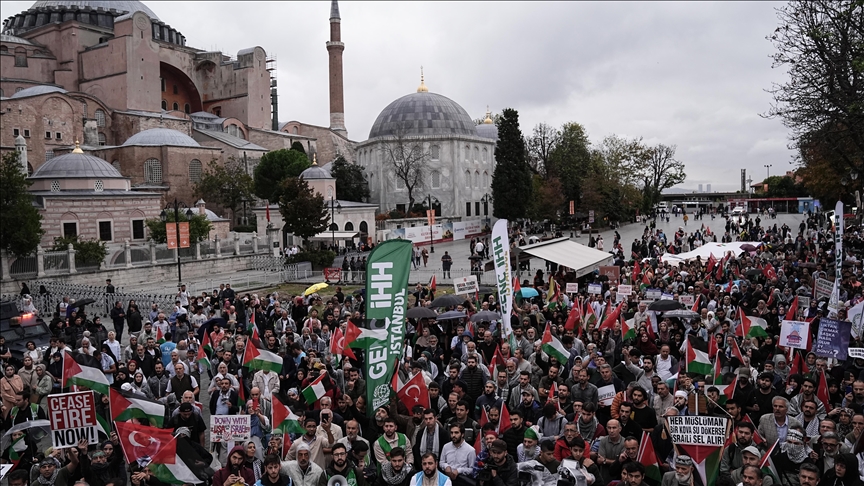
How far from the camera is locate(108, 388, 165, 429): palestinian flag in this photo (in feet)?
25.4

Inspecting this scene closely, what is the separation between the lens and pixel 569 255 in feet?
67.4

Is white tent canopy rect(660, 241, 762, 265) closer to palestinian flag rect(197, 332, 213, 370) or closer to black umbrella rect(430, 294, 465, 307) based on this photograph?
black umbrella rect(430, 294, 465, 307)

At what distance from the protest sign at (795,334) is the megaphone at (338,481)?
23.0 ft

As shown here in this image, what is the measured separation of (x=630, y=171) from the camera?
6225 centimetres

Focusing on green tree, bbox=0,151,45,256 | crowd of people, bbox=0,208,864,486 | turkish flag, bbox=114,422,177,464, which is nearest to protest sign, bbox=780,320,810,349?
crowd of people, bbox=0,208,864,486

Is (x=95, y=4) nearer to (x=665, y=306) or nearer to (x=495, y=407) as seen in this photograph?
(x=665, y=306)

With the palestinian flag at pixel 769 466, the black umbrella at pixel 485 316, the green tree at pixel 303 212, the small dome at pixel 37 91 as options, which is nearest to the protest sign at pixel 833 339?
the palestinian flag at pixel 769 466

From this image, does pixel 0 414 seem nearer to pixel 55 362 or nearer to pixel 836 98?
pixel 55 362

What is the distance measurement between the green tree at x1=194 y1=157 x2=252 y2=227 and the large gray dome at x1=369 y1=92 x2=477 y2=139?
14.9 meters

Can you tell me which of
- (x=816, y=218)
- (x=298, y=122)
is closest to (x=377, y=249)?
(x=816, y=218)

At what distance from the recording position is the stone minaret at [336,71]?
225ft

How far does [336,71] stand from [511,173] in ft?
91.9

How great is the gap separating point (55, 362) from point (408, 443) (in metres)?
6.66

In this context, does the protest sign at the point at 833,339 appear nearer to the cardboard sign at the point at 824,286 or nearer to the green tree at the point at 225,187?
the cardboard sign at the point at 824,286
